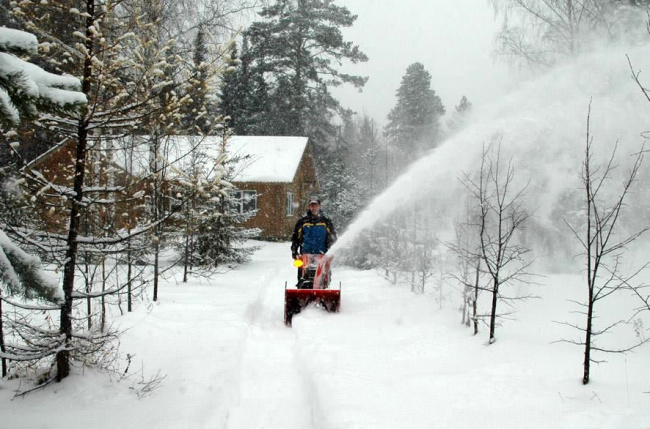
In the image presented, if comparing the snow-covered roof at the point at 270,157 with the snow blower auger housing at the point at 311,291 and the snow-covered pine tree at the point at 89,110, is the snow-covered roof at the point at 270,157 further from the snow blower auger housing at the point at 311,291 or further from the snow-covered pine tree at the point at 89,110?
the snow-covered pine tree at the point at 89,110

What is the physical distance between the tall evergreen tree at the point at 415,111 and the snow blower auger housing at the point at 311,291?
1532 inches

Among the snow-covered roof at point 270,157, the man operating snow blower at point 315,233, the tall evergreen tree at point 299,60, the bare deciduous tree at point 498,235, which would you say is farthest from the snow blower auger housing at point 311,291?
the tall evergreen tree at point 299,60

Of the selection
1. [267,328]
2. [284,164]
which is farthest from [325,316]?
[284,164]

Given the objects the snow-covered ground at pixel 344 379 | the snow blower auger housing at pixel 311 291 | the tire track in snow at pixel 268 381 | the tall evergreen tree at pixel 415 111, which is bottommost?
the tire track in snow at pixel 268 381

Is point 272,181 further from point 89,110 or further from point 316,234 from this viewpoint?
point 89,110

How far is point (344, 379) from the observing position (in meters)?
5.16

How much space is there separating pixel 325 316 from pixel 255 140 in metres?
20.7

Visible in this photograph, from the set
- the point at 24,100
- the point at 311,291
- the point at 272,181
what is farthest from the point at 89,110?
the point at 272,181

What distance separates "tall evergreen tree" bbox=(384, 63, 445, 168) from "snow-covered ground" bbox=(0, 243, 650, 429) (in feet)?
133

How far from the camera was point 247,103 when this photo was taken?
3847 cm

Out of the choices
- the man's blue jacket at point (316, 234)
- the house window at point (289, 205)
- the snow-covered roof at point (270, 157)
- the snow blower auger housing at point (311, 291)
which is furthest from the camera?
the house window at point (289, 205)

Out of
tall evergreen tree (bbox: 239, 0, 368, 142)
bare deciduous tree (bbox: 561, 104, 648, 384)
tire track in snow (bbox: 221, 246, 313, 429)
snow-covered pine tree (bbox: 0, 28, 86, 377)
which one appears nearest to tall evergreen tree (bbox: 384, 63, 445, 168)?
tall evergreen tree (bbox: 239, 0, 368, 142)

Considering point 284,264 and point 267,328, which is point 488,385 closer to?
point 267,328

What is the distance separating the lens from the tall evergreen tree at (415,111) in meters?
48.0
